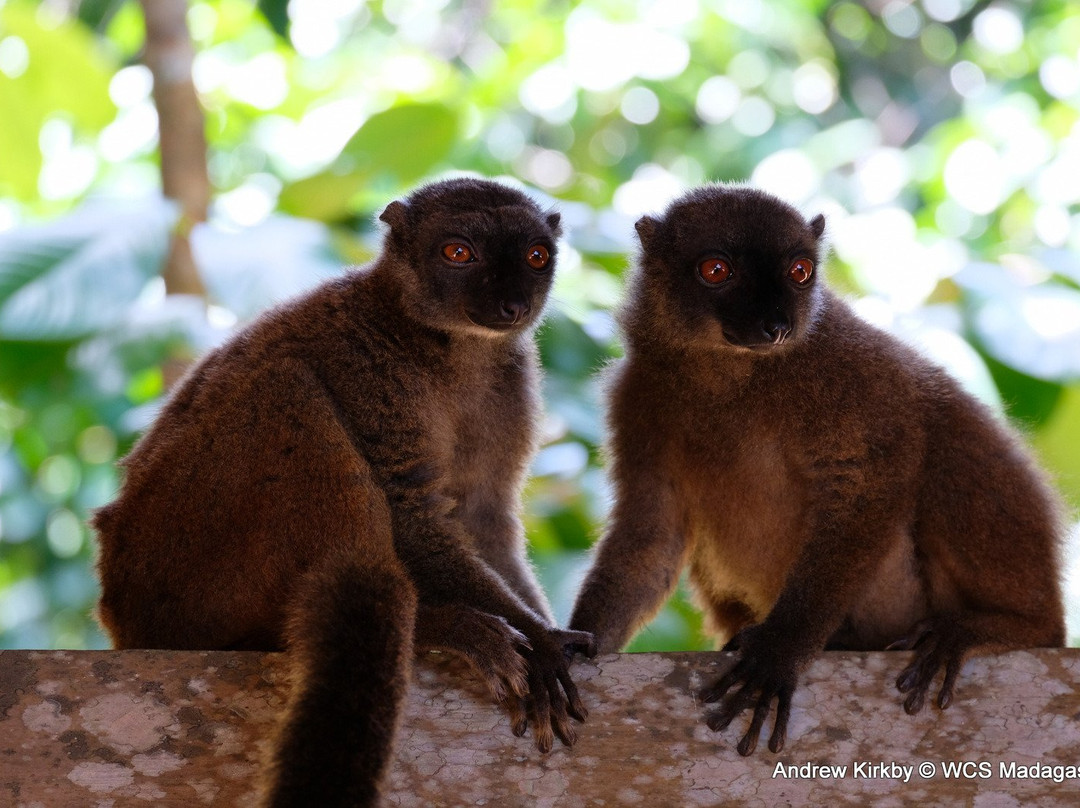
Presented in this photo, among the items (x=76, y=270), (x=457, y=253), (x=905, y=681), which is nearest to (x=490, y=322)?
(x=457, y=253)

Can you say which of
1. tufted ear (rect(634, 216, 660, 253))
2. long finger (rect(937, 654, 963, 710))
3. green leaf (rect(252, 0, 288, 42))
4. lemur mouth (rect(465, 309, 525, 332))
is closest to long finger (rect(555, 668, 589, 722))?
long finger (rect(937, 654, 963, 710))

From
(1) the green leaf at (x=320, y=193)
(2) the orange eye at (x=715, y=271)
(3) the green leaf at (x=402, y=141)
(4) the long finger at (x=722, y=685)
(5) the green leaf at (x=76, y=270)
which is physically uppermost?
(3) the green leaf at (x=402, y=141)

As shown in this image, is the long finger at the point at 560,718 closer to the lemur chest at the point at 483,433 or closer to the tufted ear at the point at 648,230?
the lemur chest at the point at 483,433

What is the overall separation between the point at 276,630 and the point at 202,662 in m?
0.23

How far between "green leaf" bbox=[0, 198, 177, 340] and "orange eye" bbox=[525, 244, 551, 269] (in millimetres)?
2068

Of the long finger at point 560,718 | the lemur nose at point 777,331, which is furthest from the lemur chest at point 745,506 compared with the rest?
the long finger at point 560,718

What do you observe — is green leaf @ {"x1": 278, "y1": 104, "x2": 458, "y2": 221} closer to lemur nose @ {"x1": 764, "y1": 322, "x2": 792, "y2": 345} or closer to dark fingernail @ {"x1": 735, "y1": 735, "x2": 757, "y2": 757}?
lemur nose @ {"x1": 764, "y1": 322, "x2": 792, "y2": 345}

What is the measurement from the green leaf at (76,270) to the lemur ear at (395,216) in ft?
5.18

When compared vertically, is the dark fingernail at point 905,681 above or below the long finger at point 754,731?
above

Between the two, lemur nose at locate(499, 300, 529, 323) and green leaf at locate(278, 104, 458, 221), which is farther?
green leaf at locate(278, 104, 458, 221)

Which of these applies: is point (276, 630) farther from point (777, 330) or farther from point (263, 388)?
point (777, 330)

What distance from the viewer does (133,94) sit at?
8422 mm

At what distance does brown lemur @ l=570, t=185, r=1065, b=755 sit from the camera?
3797mm

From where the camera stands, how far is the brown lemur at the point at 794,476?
3797 mm
